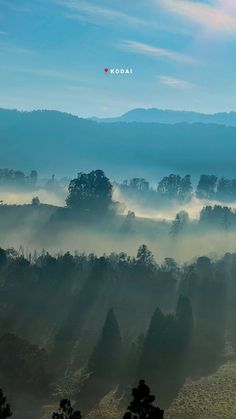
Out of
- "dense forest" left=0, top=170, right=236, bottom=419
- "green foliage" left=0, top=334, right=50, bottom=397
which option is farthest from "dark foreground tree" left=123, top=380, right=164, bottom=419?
"green foliage" left=0, top=334, right=50, bottom=397

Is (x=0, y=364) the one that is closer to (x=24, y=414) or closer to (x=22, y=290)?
(x=24, y=414)

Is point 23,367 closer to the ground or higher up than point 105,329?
closer to the ground

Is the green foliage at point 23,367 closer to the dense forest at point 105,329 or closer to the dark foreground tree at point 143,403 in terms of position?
the dense forest at point 105,329

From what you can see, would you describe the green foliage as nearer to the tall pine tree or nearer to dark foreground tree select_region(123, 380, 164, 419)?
the tall pine tree

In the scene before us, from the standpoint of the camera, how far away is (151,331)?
99.5 m

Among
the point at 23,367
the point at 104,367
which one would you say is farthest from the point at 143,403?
the point at 104,367

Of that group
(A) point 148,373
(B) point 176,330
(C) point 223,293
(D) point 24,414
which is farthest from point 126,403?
(C) point 223,293

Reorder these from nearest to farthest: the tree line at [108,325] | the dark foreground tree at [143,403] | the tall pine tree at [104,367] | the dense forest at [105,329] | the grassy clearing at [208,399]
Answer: the dark foreground tree at [143,403]
the grassy clearing at [208,399]
the tall pine tree at [104,367]
the dense forest at [105,329]
the tree line at [108,325]

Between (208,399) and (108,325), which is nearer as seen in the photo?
(208,399)

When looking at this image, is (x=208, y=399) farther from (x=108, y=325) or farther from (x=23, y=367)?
(x=23, y=367)

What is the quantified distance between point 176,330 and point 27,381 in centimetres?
3325


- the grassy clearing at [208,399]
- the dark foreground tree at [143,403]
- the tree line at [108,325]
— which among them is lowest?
the grassy clearing at [208,399]

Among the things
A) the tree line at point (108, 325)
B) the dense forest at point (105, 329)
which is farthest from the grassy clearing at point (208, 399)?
the tree line at point (108, 325)

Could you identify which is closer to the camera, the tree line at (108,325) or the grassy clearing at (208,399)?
the grassy clearing at (208,399)
